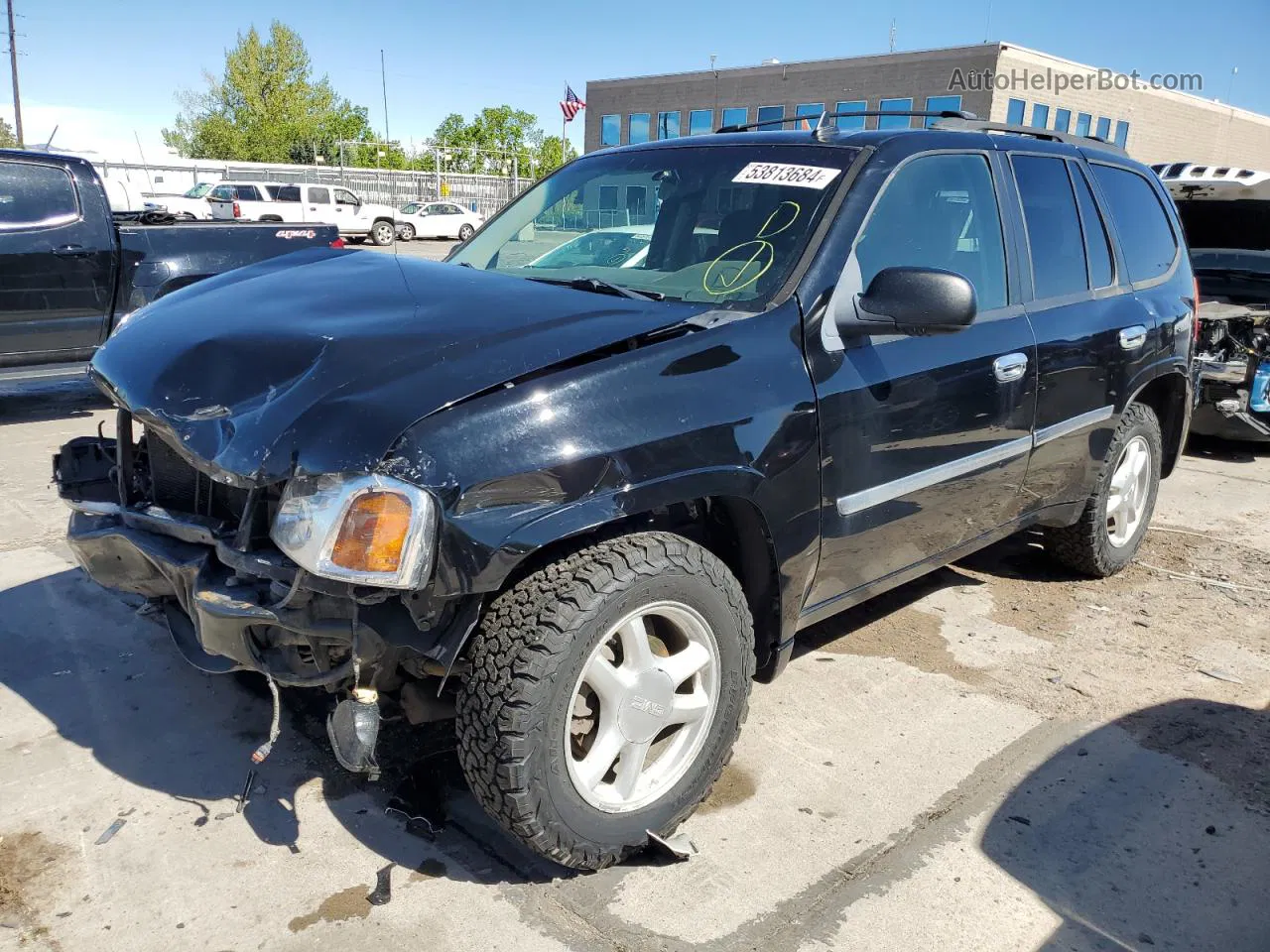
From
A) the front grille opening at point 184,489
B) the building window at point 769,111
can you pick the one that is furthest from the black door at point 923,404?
the building window at point 769,111

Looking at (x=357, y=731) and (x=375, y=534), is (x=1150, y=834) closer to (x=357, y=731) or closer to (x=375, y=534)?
(x=357, y=731)

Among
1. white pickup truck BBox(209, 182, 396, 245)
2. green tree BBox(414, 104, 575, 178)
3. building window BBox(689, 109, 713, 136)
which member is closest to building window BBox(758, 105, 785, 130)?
building window BBox(689, 109, 713, 136)

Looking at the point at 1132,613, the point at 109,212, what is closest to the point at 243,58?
the point at 109,212

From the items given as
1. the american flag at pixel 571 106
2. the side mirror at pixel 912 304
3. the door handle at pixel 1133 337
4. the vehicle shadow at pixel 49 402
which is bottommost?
the vehicle shadow at pixel 49 402

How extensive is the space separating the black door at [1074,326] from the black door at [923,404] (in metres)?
0.18

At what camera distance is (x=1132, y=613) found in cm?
450

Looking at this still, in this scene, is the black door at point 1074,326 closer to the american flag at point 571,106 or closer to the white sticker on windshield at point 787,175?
the white sticker on windshield at point 787,175

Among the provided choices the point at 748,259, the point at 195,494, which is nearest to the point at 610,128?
the point at 748,259

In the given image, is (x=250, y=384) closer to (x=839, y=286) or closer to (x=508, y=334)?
(x=508, y=334)

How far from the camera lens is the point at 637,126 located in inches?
1852

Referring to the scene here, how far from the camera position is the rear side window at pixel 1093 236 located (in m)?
4.13

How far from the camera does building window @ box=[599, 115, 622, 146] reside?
47.9 m

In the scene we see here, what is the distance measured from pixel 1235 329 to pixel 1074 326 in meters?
4.72

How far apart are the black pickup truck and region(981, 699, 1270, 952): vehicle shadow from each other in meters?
6.69
